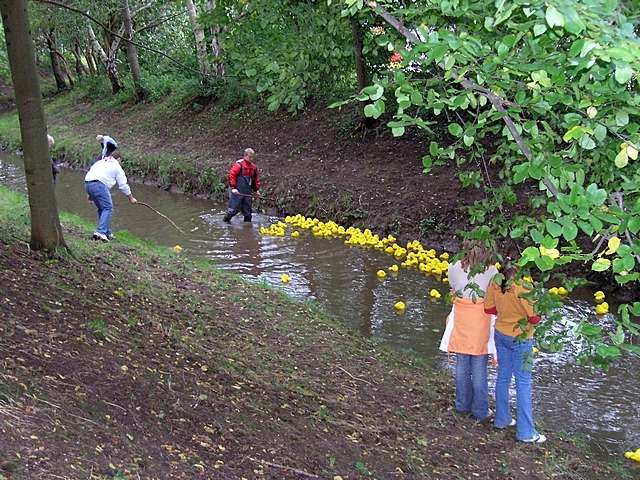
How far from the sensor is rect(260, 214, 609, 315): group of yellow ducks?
10.6 m

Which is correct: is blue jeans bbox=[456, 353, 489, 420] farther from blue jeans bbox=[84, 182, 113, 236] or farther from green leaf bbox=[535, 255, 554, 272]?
blue jeans bbox=[84, 182, 113, 236]

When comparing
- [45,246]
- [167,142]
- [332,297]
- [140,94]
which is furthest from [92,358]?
[140,94]

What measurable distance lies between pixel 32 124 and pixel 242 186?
26.7ft

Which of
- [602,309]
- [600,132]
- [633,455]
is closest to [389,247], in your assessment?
[602,309]

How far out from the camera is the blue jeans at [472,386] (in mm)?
6406

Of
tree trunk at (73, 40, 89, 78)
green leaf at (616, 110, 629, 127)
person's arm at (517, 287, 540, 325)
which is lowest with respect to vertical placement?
person's arm at (517, 287, 540, 325)

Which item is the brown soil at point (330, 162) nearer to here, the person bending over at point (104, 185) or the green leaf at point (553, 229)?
the person bending over at point (104, 185)

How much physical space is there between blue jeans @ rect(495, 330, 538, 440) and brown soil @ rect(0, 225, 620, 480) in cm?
20

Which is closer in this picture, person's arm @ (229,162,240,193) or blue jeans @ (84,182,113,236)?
blue jeans @ (84,182,113,236)

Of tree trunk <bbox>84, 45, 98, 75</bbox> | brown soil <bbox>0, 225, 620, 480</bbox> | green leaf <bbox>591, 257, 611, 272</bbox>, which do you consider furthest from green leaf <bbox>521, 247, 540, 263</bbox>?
tree trunk <bbox>84, 45, 98, 75</bbox>

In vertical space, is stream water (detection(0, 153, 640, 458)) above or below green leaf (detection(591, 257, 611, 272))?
below

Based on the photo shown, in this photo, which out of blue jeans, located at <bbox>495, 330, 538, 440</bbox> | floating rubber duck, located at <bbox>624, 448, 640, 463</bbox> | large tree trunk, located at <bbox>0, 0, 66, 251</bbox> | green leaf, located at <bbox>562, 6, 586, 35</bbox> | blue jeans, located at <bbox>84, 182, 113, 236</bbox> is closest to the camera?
green leaf, located at <bbox>562, 6, 586, 35</bbox>

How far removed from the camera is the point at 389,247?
13422mm

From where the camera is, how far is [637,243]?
121 inches
